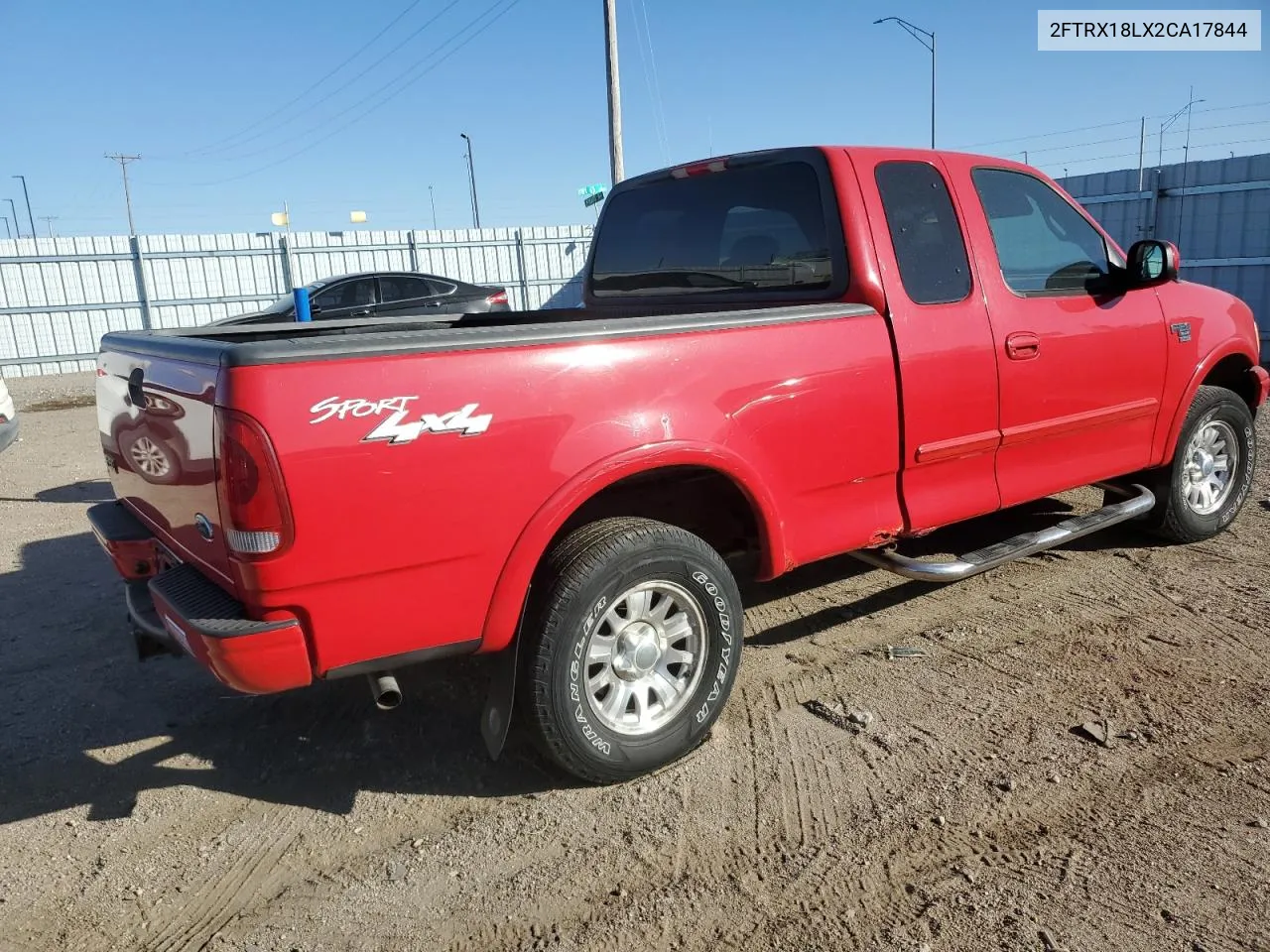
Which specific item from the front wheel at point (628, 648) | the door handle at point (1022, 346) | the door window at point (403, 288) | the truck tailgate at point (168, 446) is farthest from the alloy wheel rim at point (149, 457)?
the door window at point (403, 288)

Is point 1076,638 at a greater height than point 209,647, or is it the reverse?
point 209,647

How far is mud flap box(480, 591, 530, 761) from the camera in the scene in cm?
305

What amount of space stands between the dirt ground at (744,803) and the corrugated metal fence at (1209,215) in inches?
438

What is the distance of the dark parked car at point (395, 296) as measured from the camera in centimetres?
1313

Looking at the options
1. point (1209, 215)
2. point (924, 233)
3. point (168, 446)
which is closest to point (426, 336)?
point (168, 446)

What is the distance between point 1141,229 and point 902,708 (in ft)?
46.3

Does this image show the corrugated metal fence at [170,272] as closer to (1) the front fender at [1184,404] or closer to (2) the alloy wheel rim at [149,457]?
(2) the alloy wheel rim at [149,457]

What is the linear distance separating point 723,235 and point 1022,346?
1.35 meters

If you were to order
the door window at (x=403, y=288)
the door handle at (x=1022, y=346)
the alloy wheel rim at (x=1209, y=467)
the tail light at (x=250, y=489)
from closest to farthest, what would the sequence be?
1. the tail light at (x=250, y=489)
2. the door handle at (x=1022, y=346)
3. the alloy wheel rim at (x=1209, y=467)
4. the door window at (x=403, y=288)

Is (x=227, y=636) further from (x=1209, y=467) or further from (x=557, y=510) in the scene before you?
(x=1209, y=467)

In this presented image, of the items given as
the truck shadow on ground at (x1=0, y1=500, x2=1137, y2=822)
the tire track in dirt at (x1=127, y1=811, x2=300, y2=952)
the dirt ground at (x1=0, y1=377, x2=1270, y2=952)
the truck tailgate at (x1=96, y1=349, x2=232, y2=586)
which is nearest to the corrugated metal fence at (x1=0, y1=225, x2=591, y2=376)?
the truck shadow on ground at (x1=0, y1=500, x2=1137, y2=822)

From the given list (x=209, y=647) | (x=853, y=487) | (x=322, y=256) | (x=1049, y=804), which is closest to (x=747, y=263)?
(x=853, y=487)

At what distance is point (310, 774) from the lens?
11.3ft

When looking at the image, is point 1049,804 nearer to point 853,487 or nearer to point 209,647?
point 853,487
